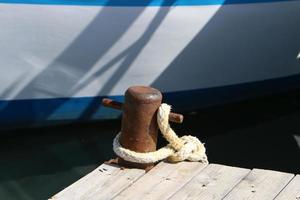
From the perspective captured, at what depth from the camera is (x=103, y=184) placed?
8.60 feet

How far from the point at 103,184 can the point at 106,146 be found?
1.77 m

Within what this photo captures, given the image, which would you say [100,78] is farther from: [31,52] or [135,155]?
[135,155]

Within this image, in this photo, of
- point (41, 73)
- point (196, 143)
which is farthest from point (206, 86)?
point (196, 143)

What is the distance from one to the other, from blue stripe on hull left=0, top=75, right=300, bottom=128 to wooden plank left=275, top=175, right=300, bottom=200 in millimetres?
2041

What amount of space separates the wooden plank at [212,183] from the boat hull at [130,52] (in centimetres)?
163

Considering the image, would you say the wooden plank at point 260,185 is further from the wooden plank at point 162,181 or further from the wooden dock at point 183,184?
the wooden plank at point 162,181

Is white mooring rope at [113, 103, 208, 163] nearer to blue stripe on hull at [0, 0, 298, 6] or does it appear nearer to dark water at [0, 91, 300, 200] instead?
dark water at [0, 91, 300, 200]

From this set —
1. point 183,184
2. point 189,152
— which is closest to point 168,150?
point 189,152

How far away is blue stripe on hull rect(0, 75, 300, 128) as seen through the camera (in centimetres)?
423

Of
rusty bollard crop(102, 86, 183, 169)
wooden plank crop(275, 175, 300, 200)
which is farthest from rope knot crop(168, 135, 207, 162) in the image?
wooden plank crop(275, 175, 300, 200)

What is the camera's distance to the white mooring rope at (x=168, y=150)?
8.90 feet

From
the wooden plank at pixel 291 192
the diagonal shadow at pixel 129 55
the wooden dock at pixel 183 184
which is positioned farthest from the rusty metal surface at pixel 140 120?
the diagonal shadow at pixel 129 55

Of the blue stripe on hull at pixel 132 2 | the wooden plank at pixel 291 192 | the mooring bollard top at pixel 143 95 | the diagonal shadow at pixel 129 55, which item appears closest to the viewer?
the wooden plank at pixel 291 192

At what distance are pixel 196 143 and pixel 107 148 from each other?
61.7 inches
